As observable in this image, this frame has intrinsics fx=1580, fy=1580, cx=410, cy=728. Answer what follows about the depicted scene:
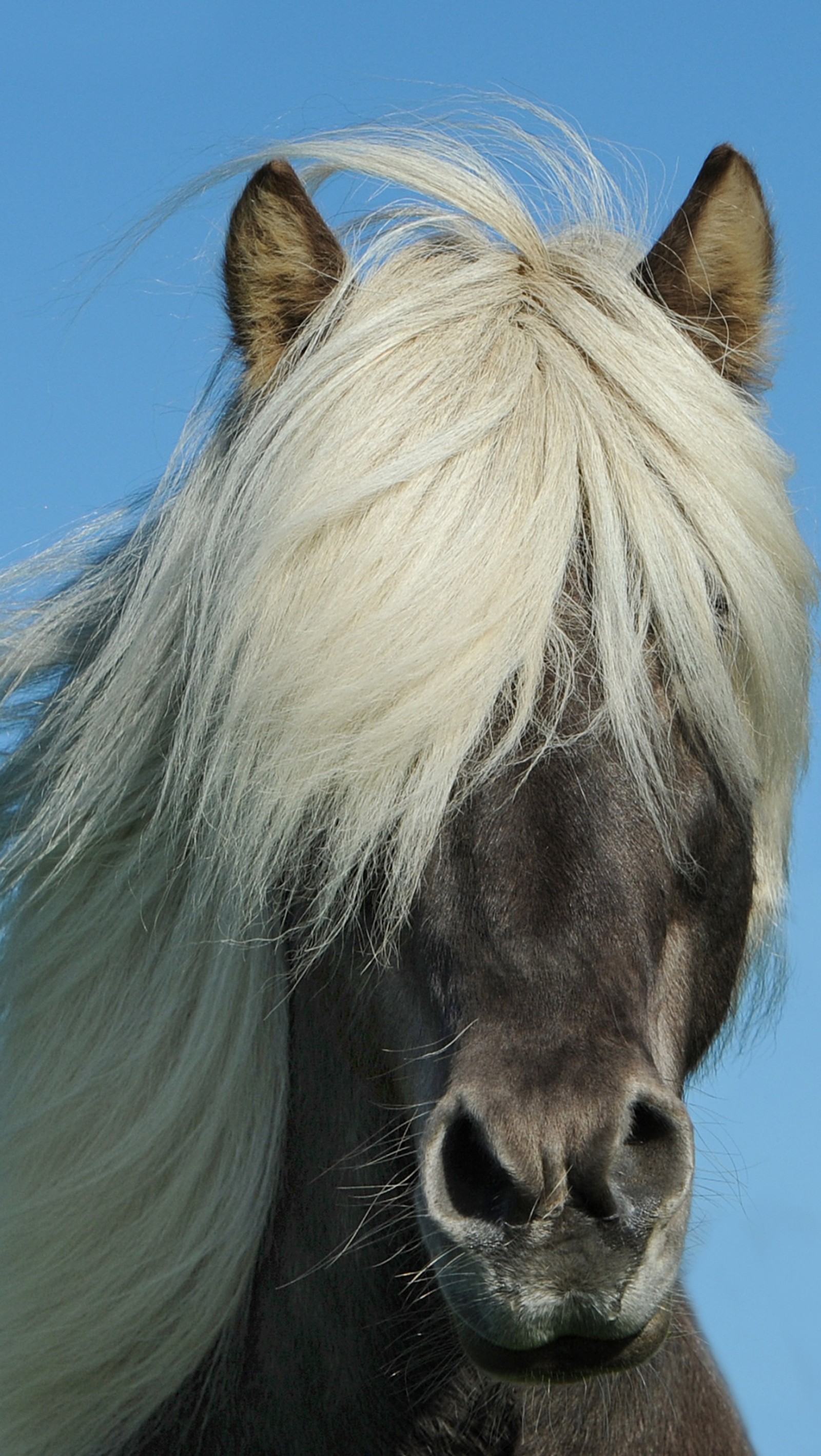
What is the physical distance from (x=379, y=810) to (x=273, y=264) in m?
1.06

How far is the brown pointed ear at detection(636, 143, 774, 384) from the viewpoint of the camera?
2936 millimetres

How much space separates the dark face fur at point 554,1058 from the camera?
6.81 feet

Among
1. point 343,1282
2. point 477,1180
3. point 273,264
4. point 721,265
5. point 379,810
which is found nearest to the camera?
point 477,1180

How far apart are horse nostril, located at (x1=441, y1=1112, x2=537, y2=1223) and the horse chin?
19 cm

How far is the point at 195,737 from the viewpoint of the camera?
8.68 ft

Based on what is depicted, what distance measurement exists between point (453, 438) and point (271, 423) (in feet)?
1.10

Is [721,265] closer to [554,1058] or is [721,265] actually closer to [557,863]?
[557,863]

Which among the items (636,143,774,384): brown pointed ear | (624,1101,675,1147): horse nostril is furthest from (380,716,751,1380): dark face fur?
(636,143,774,384): brown pointed ear

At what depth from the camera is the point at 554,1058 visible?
2148 millimetres

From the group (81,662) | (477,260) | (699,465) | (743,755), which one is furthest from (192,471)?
(743,755)

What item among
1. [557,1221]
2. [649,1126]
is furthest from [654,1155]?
[557,1221]

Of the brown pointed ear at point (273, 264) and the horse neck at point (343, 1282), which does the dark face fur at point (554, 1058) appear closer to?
the horse neck at point (343, 1282)

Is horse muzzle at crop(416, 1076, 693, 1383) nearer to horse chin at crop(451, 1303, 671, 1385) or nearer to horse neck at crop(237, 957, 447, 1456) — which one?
horse chin at crop(451, 1303, 671, 1385)

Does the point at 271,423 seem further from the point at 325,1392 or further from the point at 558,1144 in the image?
the point at 325,1392
